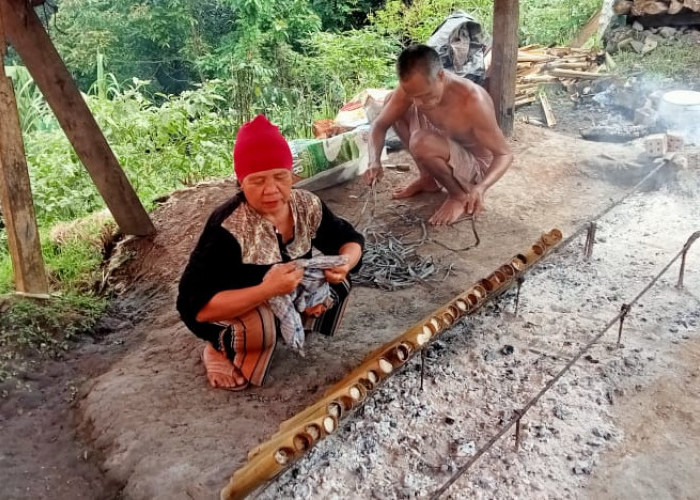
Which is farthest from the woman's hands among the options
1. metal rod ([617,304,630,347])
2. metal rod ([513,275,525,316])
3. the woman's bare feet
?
metal rod ([617,304,630,347])

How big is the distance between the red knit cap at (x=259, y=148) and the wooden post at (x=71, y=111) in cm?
199

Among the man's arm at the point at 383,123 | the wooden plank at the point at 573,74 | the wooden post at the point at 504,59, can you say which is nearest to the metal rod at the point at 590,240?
the man's arm at the point at 383,123

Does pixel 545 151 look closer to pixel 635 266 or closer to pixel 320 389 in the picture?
pixel 635 266

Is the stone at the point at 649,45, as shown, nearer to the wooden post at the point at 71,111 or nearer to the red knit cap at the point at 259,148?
the wooden post at the point at 71,111

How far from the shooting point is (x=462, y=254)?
4.25 m

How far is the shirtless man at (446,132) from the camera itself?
3936 mm

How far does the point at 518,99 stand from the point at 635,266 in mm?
4310

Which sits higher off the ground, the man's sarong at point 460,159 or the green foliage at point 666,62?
the man's sarong at point 460,159

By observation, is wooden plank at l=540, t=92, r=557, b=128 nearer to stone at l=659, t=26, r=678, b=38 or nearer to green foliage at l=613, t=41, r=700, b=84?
green foliage at l=613, t=41, r=700, b=84

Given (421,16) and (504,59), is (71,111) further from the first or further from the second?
(421,16)

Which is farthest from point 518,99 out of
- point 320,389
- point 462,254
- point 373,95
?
point 320,389

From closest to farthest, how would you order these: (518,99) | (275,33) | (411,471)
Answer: (411,471), (518,99), (275,33)

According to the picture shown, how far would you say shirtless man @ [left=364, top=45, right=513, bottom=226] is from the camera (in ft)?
12.9

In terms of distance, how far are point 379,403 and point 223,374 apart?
2.42 ft
